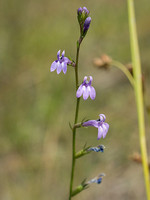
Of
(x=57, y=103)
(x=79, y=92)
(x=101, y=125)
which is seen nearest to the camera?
(x=79, y=92)

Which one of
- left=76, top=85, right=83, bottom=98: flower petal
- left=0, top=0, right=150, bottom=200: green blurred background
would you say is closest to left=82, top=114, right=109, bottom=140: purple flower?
left=76, top=85, right=83, bottom=98: flower petal

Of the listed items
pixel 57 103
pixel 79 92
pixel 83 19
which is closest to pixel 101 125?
pixel 79 92

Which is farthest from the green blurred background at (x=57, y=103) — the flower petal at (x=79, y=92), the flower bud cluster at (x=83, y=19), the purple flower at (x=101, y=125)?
the flower bud cluster at (x=83, y=19)

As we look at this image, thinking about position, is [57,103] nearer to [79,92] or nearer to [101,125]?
[101,125]

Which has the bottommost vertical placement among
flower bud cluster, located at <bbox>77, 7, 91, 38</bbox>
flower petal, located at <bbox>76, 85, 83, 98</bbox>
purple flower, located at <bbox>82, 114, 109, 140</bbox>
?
purple flower, located at <bbox>82, 114, 109, 140</bbox>

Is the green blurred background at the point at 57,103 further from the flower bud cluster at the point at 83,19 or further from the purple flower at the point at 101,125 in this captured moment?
the flower bud cluster at the point at 83,19

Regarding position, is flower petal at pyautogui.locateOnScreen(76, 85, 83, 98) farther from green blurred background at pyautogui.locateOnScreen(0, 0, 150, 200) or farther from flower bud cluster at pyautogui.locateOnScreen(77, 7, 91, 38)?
green blurred background at pyautogui.locateOnScreen(0, 0, 150, 200)

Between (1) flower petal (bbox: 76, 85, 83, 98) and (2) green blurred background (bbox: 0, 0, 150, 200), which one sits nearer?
(1) flower petal (bbox: 76, 85, 83, 98)

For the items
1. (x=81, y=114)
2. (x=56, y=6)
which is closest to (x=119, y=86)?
(x=81, y=114)

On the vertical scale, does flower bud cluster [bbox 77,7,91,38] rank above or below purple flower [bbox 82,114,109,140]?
above
